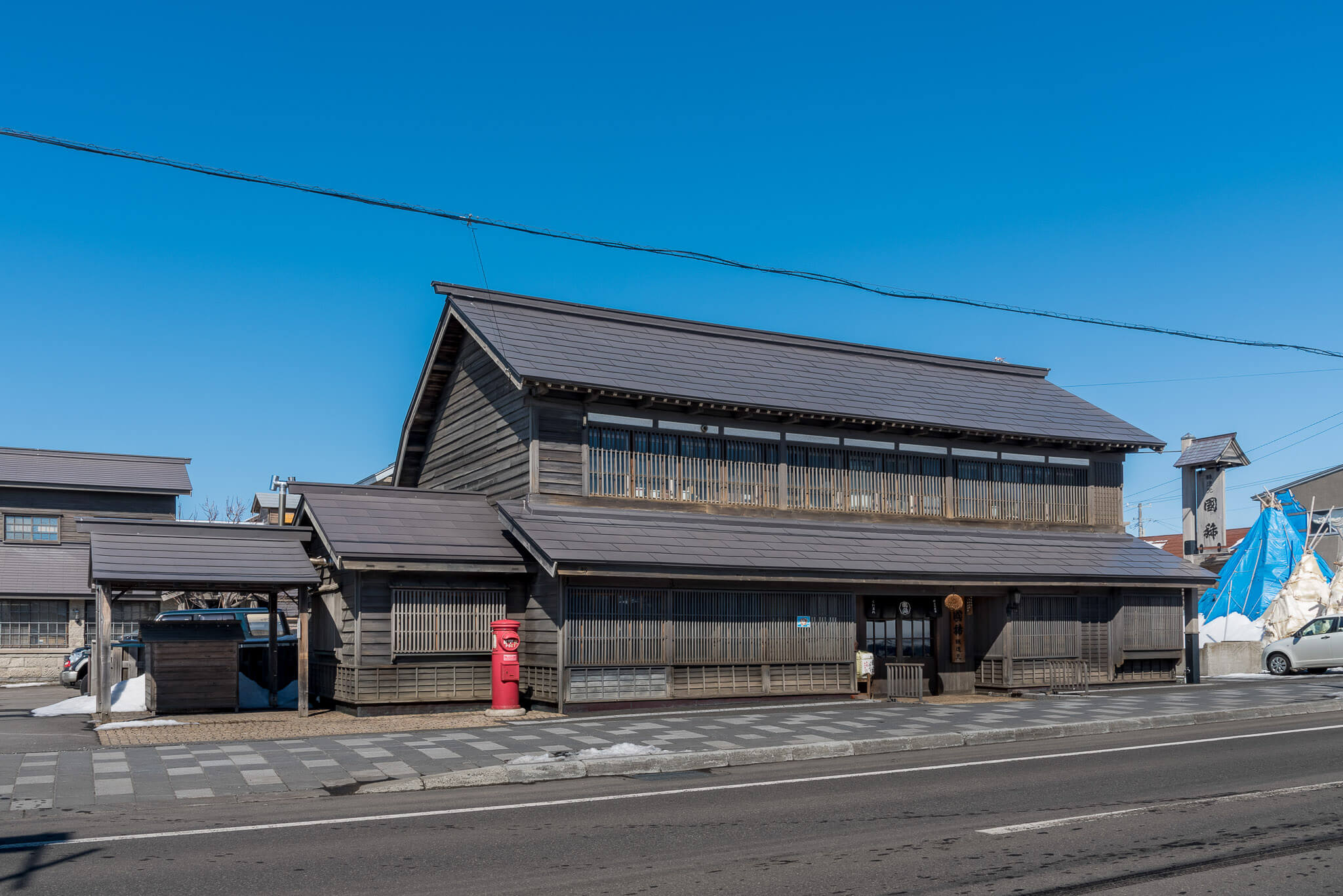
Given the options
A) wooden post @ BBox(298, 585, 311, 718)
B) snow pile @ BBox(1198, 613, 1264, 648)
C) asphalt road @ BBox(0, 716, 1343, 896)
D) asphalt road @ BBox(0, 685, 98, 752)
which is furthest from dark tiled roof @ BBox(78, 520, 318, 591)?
snow pile @ BBox(1198, 613, 1264, 648)

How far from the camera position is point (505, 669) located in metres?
19.7

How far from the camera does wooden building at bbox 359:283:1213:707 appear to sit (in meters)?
20.4

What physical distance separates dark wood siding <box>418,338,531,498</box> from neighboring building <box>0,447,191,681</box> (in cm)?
1258

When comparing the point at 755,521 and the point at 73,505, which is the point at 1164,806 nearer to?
the point at 755,521

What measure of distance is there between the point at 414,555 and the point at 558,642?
2.95 m

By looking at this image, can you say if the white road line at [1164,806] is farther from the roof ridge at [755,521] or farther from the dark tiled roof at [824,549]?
the roof ridge at [755,521]

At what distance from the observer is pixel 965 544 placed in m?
24.9

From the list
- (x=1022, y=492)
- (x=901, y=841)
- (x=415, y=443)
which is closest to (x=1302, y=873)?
(x=901, y=841)

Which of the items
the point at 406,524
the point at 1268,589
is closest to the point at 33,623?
the point at 406,524

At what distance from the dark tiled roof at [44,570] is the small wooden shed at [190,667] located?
55.4 ft

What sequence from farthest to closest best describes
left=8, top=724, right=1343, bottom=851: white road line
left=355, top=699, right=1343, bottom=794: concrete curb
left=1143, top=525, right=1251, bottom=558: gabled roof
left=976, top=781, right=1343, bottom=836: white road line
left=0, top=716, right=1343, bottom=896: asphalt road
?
left=1143, top=525, right=1251, bottom=558: gabled roof → left=355, top=699, right=1343, bottom=794: concrete curb → left=976, top=781, right=1343, bottom=836: white road line → left=8, top=724, right=1343, bottom=851: white road line → left=0, top=716, right=1343, bottom=896: asphalt road

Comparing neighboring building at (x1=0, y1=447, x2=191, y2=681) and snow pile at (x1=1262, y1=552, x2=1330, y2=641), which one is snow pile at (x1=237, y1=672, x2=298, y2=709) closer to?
neighboring building at (x1=0, y1=447, x2=191, y2=681)

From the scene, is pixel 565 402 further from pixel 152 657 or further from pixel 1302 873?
pixel 1302 873

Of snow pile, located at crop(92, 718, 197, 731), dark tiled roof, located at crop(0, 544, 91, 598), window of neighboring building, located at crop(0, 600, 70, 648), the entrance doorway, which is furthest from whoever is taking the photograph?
dark tiled roof, located at crop(0, 544, 91, 598)
